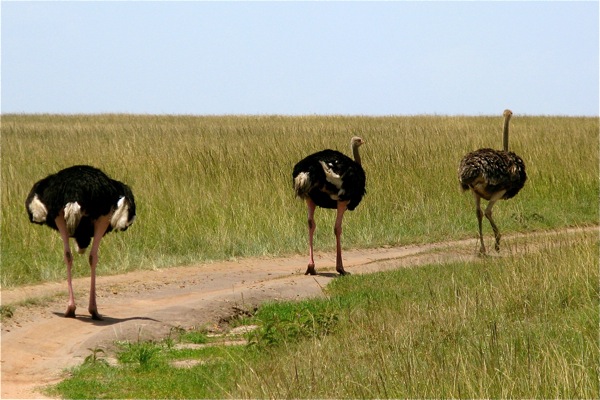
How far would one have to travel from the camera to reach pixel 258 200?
14.0 metres

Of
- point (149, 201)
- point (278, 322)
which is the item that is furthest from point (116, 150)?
point (278, 322)

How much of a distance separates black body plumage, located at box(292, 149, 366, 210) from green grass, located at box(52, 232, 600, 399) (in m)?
1.18

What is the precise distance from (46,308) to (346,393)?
12.7ft

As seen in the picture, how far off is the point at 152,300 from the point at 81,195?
1733mm

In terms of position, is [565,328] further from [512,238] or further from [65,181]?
[512,238]

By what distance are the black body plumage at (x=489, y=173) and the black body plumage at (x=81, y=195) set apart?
184 inches

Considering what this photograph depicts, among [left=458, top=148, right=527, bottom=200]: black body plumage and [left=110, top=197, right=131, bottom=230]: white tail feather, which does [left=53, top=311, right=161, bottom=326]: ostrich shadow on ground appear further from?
[left=458, top=148, right=527, bottom=200]: black body plumage

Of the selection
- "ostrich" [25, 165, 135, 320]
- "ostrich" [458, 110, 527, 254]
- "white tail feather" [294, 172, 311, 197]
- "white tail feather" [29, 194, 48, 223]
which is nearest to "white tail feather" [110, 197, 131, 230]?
"ostrich" [25, 165, 135, 320]

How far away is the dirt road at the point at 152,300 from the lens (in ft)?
24.7

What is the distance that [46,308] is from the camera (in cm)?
892

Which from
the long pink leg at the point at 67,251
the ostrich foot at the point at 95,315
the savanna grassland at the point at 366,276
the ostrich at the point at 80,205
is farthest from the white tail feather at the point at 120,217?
the savanna grassland at the point at 366,276

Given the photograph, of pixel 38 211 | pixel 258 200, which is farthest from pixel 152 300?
pixel 258 200

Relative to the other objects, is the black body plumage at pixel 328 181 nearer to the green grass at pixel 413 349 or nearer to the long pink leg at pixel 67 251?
the green grass at pixel 413 349

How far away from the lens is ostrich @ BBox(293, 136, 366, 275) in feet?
34.2
